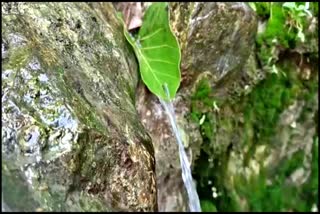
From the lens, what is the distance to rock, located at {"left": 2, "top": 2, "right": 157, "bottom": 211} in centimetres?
92

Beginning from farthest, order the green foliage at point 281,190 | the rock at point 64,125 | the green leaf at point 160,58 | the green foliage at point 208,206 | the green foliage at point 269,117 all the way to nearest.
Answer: the green foliage at point 281,190
the green foliage at point 208,206
the green foliage at point 269,117
the green leaf at point 160,58
the rock at point 64,125

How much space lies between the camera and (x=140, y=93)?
1951 mm

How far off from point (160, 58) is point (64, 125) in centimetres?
89

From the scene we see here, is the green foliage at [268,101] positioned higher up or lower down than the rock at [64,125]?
lower down

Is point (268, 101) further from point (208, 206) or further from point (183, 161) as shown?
point (183, 161)

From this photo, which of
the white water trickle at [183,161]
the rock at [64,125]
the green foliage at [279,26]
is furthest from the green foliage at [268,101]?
the rock at [64,125]

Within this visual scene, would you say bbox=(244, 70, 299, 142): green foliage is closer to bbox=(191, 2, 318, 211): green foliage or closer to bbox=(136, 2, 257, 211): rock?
bbox=(191, 2, 318, 211): green foliage

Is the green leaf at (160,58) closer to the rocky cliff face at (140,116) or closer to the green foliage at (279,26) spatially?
the rocky cliff face at (140,116)

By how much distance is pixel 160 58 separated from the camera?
1864mm

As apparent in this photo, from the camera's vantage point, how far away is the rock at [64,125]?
0.92 metres

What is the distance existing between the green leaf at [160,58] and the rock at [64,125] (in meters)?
0.39

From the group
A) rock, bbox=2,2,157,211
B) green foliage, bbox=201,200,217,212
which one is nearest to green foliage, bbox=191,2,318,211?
green foliage, bbox=201,200,217,212

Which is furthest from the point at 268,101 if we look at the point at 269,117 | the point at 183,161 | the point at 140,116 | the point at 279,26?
the point at 140,116

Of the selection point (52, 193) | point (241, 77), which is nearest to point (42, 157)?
point (52, 193)
